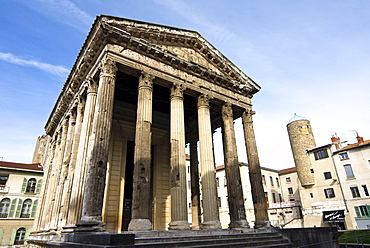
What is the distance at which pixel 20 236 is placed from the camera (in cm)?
2311

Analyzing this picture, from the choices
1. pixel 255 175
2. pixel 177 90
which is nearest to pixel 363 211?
pixel 255 175

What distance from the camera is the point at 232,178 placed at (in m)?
12.8

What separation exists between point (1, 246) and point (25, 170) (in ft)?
24.1

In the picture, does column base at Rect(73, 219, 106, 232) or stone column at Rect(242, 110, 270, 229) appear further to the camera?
stone column at Rect(242, 110, 270, 229)

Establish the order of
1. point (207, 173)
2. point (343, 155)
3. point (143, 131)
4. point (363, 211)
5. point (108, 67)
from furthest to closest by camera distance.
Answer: point (343, 155) < point (363, 211) < point (207, 173) < point (108, 67) < point (143, 131)

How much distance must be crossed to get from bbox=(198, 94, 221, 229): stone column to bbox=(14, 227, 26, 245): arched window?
21.9m

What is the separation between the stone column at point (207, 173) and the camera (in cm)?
1091

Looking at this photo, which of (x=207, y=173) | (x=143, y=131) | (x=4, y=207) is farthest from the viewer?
(x=4, y=207)

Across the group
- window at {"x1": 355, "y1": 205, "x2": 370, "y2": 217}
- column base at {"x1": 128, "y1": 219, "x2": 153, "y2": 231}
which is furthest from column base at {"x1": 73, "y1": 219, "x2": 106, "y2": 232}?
window at {"x1": 355, "y1": 205, "x2": 370, "y2": 217}

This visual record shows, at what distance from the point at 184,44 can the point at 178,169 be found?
7.66m

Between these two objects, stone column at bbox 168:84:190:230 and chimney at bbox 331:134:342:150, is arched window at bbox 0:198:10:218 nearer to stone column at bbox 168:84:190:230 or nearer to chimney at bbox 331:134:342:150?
stone column at bbox 168:84:190:230

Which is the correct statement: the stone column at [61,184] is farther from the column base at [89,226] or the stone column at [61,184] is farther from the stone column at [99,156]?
the column base at [89,226]

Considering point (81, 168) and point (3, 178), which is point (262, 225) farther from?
point (3, 178)

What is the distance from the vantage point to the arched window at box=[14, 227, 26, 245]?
22.8 m
